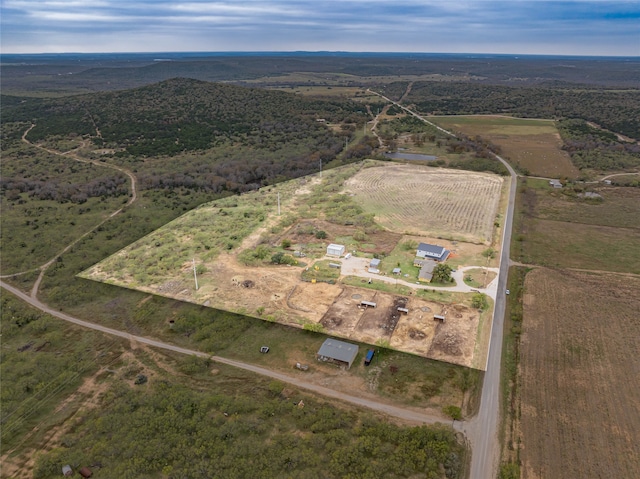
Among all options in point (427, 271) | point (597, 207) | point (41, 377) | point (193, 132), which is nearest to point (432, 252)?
point (427, 271)

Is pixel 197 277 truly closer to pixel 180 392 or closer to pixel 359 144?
pixel 180 392

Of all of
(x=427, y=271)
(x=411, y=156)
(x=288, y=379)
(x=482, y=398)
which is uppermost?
(x=427, y=271)

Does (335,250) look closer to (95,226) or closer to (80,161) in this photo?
(95,226)

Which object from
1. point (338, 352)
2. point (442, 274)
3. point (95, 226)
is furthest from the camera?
point (95, 226)

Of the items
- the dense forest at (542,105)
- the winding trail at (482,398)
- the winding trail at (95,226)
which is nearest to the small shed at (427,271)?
the winding trail at (482,398)

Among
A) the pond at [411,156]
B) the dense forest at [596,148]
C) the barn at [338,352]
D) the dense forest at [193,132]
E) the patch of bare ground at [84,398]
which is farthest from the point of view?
the pond at [411,156]

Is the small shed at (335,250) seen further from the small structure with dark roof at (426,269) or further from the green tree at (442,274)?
the green tree at (442,274)

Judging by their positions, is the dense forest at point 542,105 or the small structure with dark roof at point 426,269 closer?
the small structure with dark roof at point 426,269

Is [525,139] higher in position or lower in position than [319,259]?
higher
